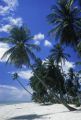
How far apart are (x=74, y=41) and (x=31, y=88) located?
30.0 m

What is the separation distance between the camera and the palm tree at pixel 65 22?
3428cm

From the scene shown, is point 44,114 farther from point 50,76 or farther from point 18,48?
point 50,76

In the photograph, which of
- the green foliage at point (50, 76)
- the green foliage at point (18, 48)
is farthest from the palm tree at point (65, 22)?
the green foliage at point (50, 76)

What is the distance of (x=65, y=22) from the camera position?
3412 cm

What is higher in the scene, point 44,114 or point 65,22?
point 65,22

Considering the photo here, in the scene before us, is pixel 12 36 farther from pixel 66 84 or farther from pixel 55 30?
pixel 66 84

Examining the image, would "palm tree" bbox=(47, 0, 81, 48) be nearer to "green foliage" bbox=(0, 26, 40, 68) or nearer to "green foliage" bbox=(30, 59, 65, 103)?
"green foliage" bbox=(0, 26, 40, 68)

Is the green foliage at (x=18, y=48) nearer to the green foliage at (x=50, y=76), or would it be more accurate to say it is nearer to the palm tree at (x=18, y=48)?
the palm tree at (x=18, y=48)

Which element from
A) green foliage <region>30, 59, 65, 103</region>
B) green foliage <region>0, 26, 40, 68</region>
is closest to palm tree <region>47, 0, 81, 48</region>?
green foliage <region>0, 26, 40, 68</region>

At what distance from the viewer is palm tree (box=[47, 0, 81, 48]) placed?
112ft

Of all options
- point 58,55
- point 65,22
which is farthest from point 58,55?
point 65,22

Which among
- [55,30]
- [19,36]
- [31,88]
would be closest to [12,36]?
[19,36]

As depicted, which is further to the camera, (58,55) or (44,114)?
(58,55)

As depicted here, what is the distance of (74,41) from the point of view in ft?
115
